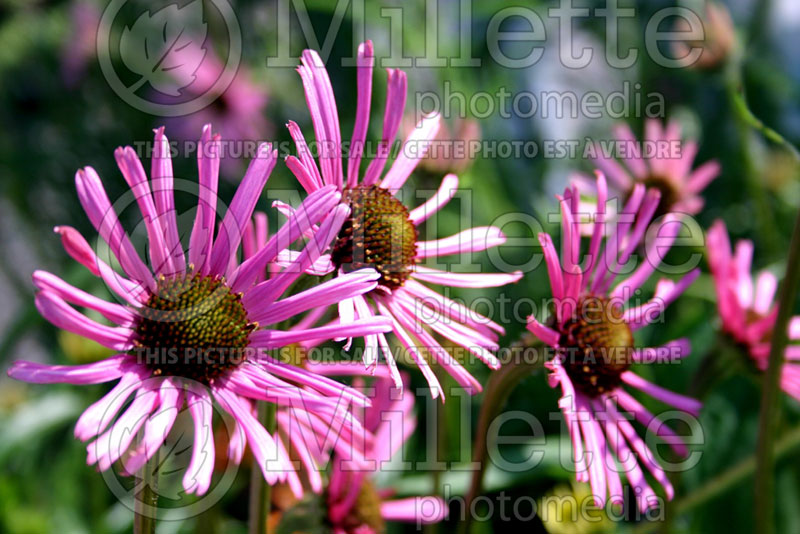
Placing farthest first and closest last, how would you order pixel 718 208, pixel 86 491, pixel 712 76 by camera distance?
pixel 718 208
pixel 712 76
pixel 86 491

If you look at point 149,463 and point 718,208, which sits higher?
point 718,208

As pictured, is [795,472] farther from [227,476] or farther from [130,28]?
[130,28]

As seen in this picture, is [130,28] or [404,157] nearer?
[404,157]

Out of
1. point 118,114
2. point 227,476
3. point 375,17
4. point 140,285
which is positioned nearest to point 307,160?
point 140,285

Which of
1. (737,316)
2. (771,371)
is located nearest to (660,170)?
(737,316)

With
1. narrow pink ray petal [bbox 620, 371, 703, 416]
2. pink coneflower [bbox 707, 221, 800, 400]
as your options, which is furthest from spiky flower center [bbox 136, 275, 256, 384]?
pink coneflower [bbox 707, 221, 800, 400]

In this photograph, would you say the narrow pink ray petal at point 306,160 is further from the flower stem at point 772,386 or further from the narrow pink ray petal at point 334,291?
the flower stem at point 772,386

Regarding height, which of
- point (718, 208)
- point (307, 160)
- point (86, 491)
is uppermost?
point (718, 208)
